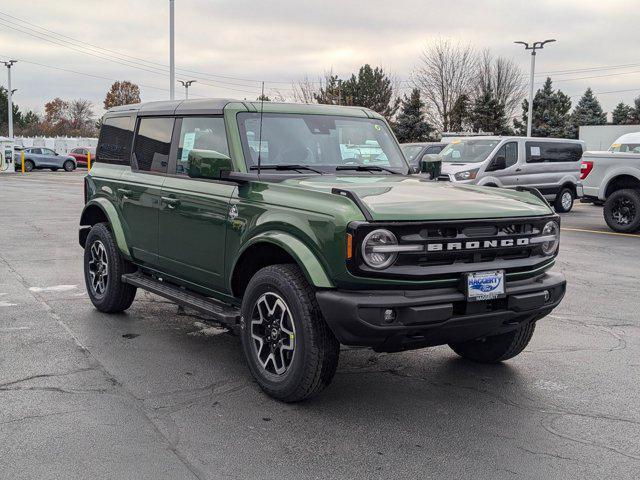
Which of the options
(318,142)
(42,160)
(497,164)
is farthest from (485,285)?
(42,160)

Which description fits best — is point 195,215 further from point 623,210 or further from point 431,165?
point 623,210

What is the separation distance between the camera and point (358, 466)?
3.47 meters

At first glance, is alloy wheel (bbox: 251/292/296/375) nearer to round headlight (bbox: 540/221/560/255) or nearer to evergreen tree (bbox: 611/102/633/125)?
round headlight (bbox: 540/221/560/255)

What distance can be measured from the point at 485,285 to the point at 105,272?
12.7 ft

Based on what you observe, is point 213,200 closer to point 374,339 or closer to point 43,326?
point 374,339

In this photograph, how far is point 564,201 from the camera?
18.6 metres

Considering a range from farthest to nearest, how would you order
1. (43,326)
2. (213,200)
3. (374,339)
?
(43,326) < (213,200) < (374,339)

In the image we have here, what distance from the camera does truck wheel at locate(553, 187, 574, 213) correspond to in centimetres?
1844

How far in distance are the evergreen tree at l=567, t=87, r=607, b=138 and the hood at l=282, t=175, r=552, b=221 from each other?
64043 millimetres

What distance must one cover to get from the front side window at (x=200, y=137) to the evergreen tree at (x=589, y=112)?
210 ft

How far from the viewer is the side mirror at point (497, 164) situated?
16.9 meters

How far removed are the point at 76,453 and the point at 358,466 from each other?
4.72 ft

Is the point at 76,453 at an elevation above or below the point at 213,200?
below

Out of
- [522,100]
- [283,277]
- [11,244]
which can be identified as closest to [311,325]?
[283,277]
